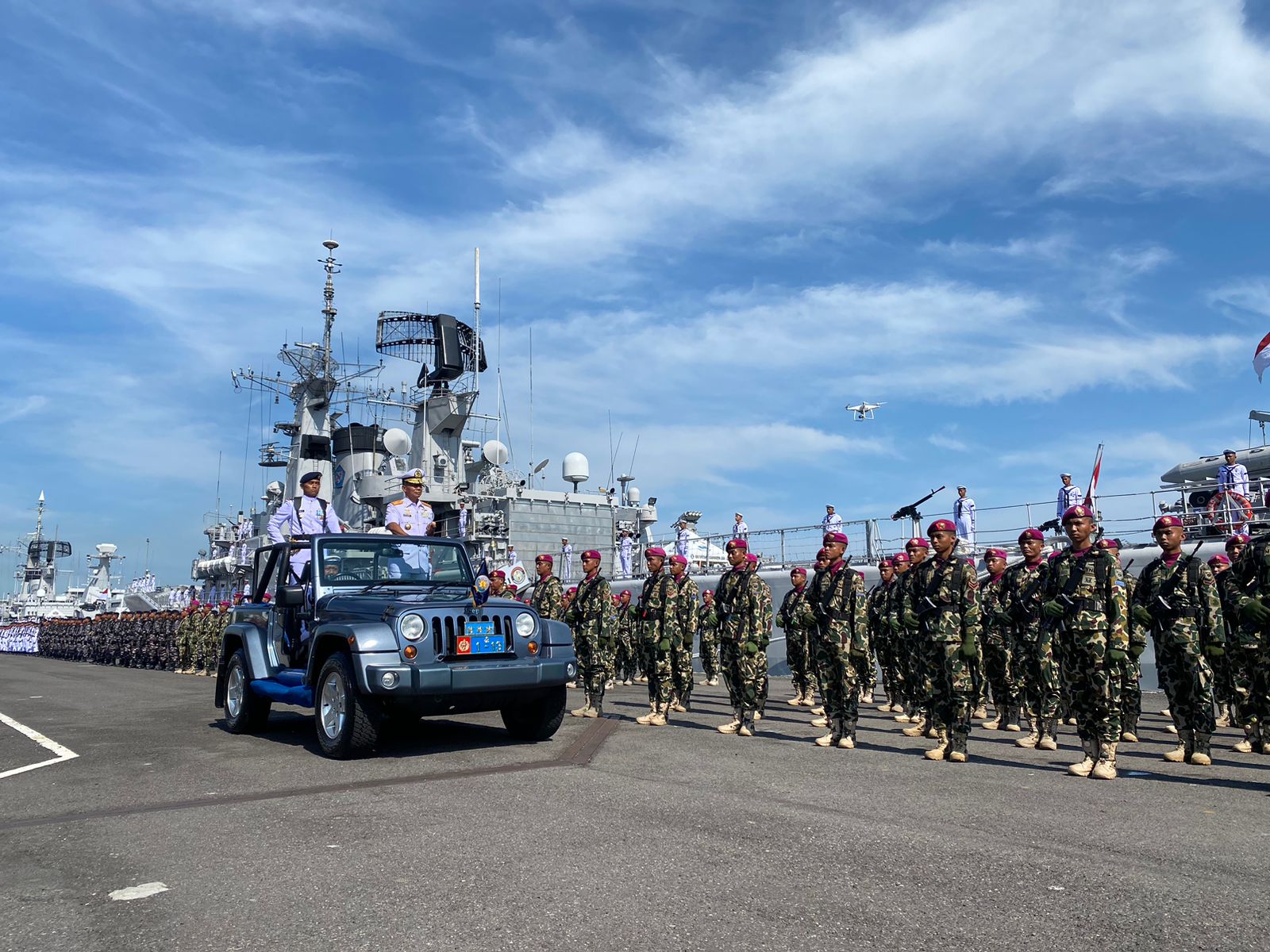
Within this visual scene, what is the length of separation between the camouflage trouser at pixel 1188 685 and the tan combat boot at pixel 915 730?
2.34 metres

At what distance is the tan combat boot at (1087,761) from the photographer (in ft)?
21.5

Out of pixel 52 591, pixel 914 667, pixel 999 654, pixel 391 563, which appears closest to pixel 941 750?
pixel 914 667

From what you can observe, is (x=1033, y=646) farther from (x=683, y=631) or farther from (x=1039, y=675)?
(x=683, y=631)

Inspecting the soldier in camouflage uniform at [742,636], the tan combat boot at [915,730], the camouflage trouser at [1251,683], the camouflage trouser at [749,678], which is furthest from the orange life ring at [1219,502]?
the camouflage trouser at [749,678]

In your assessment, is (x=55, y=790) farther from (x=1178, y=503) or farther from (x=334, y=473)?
(x=334, y=473)

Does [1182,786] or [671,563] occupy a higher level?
[671,563]

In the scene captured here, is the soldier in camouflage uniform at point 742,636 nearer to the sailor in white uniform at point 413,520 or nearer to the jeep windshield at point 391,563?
the jeep windshield at point 391,563

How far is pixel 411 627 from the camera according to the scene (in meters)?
6.85

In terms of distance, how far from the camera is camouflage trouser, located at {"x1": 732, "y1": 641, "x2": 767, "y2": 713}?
347 inches

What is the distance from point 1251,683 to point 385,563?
761 centimetres

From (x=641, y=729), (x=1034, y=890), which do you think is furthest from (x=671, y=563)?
(x=1034, y=890)

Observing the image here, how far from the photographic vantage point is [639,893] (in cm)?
352

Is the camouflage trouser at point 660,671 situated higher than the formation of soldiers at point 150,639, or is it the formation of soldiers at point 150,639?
the camouflage trouser at point 660,671

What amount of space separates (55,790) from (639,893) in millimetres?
4673
